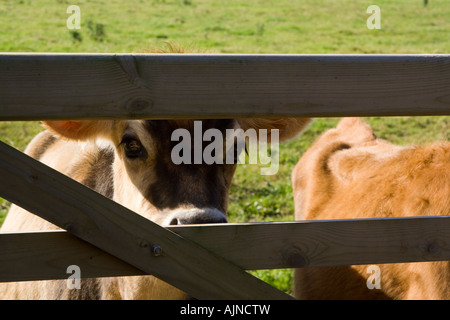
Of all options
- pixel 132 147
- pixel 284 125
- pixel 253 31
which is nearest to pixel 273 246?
pixel 132 147

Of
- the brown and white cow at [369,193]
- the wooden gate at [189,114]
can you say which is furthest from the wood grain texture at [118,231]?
the brown and white cow at [369,193]

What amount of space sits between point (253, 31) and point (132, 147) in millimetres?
12021

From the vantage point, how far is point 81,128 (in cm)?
322

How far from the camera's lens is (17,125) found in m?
9.17

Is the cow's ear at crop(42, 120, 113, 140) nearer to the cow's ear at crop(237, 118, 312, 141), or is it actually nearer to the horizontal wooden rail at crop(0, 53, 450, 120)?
the cow's ear at crop(237, 118, 312, 141)

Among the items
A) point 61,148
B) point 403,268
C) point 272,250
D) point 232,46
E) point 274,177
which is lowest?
point 272,250

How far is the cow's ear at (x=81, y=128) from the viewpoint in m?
3.19

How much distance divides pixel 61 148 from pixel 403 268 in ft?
7.94

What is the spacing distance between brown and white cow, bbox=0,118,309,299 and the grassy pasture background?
398 centimetres

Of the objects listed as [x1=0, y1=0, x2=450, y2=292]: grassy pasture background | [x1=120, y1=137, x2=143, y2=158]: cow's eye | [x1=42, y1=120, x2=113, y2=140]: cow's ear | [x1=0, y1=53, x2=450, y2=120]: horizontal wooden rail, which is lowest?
Result: [x1=0, y1=53, x2=450, y2=120]: horizontal wooden rail

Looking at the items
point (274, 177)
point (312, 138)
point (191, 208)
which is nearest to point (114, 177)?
point (191, 208)

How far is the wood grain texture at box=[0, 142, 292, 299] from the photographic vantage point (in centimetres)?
182

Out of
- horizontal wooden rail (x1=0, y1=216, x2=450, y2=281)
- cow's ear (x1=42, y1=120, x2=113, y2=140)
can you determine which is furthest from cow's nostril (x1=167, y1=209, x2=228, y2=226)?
cow's ear (x1=42, y1=120, x2=113, y2=140)
